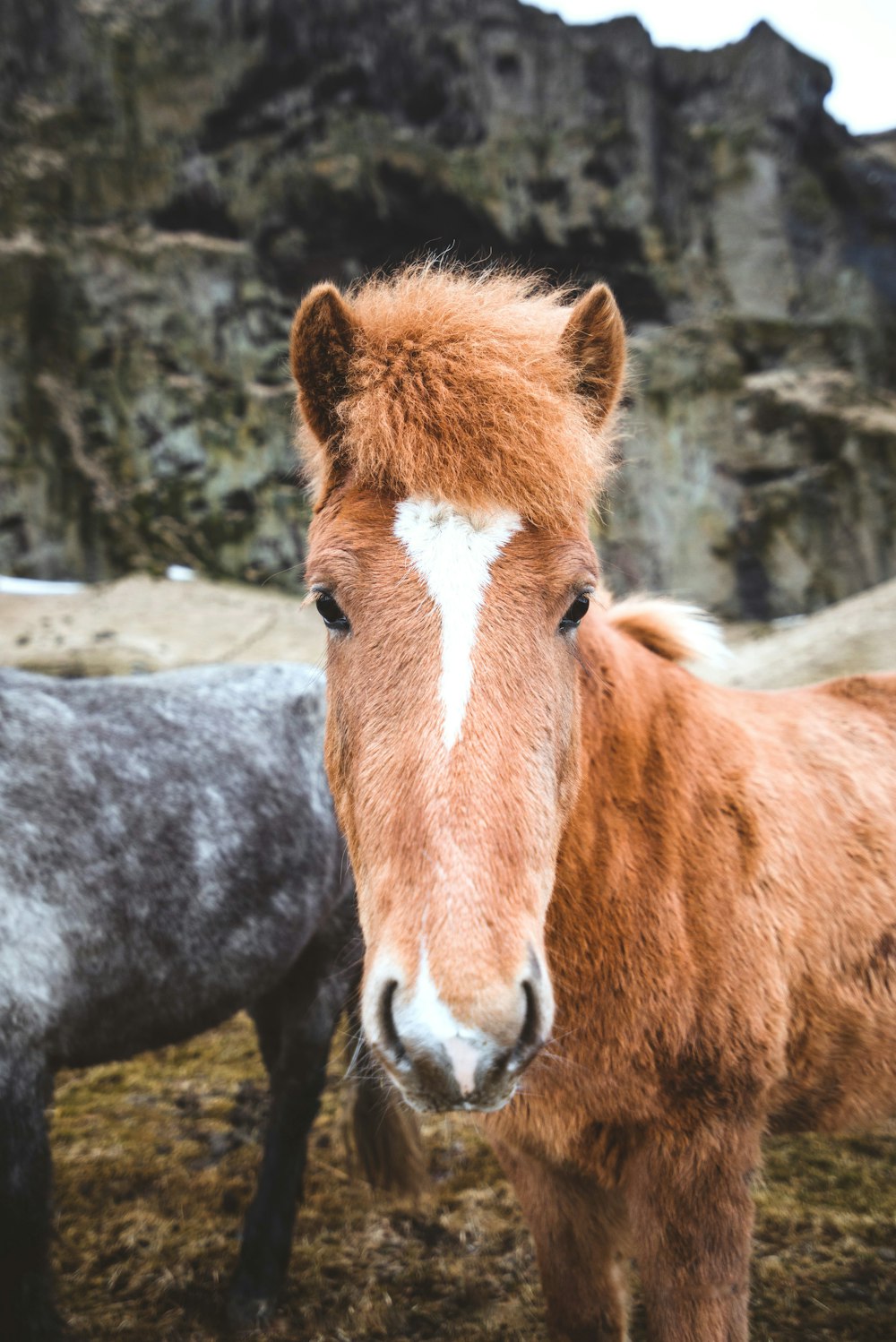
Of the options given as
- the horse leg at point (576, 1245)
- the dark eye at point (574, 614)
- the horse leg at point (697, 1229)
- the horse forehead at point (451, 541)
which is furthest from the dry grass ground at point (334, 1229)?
the horse forehead at point (451, 541)

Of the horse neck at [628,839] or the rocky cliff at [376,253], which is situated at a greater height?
the rocky cliff at [376,253]

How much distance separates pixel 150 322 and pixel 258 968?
21.8 m

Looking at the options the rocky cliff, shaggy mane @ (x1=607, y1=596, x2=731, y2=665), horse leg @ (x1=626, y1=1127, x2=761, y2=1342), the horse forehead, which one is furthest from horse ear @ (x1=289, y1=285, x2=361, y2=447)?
the rocky cliff

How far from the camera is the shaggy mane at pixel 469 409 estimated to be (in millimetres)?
1247

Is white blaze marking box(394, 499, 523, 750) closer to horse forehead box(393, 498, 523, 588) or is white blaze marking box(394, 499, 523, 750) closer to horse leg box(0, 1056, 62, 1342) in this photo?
horse forehead box(393, 498, 523, 588)

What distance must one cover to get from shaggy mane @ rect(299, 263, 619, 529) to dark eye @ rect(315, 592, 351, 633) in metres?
0.22

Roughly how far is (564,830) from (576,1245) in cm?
104

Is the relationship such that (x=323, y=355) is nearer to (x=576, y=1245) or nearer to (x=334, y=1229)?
(x=576, y=1245)

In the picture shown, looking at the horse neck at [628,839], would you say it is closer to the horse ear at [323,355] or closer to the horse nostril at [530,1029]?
the horse nostril at [530,1029]

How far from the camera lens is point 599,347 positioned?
1.48 m

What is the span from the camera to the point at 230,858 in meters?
2.43

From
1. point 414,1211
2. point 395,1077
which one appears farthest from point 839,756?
point 414,1211

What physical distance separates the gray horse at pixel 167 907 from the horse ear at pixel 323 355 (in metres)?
1.38

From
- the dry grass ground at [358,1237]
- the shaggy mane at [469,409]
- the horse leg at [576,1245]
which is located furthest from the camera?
the dry grass ground at [358,1237]
